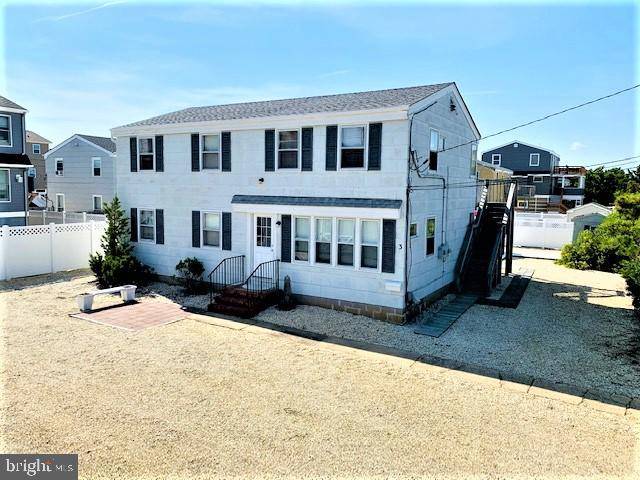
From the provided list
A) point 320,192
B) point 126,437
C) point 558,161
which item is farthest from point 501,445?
point 558,161

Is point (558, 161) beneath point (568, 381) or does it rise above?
above

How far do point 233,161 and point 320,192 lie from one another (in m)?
3.36

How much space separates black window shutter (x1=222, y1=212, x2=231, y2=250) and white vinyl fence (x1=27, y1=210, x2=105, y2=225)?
12089mm

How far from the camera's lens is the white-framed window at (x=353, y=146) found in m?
12.5

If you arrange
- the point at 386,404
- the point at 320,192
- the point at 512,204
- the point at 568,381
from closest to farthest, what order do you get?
1. the point at 386,404
2. the point at 568,381
3. the point at 320,192
4. the point at 512,204

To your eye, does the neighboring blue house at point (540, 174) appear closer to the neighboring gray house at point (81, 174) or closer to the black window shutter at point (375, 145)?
the neighboring gray house at point (81, 174)

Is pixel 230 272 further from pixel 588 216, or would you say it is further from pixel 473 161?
pixel 588 216

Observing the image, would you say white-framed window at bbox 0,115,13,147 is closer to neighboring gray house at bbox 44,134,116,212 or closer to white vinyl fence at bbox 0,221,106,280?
neighboring gray house at bbox 44,134,116,212

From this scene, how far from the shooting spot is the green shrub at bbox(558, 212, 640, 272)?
20.6m

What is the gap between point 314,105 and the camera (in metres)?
14.8

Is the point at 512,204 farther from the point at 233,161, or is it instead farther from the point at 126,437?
the point at 126,437

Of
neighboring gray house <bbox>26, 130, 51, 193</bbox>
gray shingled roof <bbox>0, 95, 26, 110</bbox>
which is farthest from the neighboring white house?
neighboring gray house <bbox>26, 130, 51, 193</bbox>

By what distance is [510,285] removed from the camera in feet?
56.7

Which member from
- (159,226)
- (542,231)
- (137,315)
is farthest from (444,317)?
(542,231)
